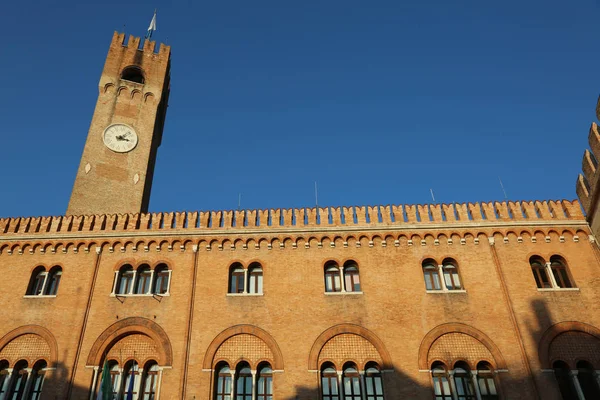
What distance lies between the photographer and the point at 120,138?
2141 centimetres

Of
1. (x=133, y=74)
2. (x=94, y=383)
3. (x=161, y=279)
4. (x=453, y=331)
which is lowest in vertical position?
(x=94, y=383)

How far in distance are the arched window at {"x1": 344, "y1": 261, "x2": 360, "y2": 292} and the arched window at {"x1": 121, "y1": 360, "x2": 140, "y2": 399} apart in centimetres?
699

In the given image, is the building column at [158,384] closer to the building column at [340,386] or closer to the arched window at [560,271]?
the building column at [340,386]

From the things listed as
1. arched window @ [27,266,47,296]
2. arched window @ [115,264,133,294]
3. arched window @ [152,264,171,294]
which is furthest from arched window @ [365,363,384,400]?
arched window @ [27,266,47,296]

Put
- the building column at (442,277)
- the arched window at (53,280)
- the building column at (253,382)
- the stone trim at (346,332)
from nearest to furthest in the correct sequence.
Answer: the building column at (253,382), the stone trim at (346,332), the building column at (442,277), the arched window at (53,280)

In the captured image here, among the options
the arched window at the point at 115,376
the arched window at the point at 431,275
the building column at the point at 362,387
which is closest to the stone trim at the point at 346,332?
the building column at the point at 362,387

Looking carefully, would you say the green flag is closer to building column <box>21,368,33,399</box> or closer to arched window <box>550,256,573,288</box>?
building column <box>21,368,33,399</box>

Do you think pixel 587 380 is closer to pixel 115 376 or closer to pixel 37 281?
pixel 115 376

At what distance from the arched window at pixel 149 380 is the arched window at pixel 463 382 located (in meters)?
8.91

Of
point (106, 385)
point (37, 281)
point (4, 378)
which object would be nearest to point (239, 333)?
point (106, 385)

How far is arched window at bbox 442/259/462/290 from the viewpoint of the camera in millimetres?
14852

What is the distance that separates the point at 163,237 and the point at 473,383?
11.0 metres

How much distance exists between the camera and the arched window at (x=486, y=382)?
13.0m

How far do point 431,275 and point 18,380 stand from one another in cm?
1342
